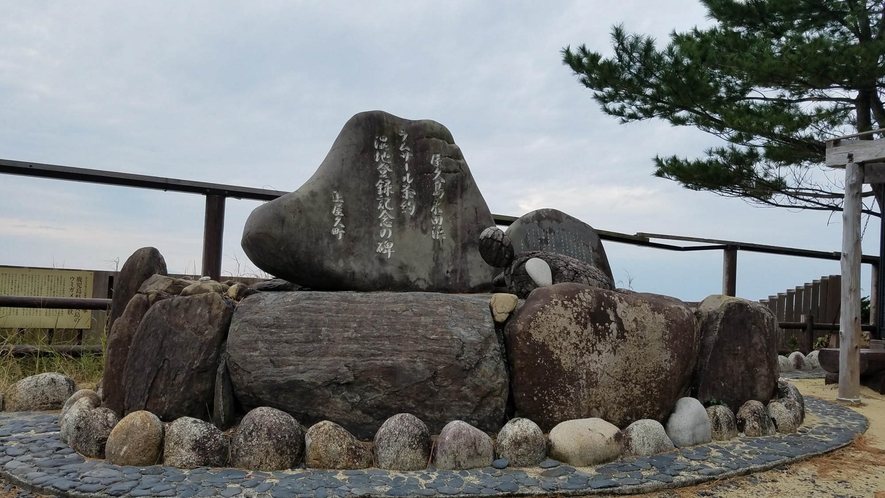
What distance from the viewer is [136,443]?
342cm

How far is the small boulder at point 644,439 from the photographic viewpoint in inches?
149

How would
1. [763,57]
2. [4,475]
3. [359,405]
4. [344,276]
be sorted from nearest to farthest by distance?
[4,475], [359,405], [344,276], [763,57]

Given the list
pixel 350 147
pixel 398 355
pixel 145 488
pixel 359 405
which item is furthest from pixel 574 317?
pixel 145 488

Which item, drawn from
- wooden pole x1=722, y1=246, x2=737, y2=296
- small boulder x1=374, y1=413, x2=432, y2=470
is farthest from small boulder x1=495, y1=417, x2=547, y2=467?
wooden pole x1=722, y1=246, x2=737, y2=296

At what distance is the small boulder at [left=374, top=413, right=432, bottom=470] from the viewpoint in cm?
340

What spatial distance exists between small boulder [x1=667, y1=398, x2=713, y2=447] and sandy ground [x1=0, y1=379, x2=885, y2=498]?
0.47 m

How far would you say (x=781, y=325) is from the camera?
30.9ft

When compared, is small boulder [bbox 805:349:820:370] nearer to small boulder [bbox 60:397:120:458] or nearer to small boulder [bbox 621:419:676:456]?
small boulder [bbox 621:419:676:456]

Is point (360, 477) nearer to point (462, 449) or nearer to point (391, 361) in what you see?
point (462, 449)

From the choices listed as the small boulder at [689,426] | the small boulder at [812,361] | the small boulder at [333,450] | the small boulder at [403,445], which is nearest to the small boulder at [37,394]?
the small boulder at [333,450]

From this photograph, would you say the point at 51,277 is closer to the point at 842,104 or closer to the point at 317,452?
the point at 317,452

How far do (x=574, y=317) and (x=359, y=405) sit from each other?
1390 millimetres

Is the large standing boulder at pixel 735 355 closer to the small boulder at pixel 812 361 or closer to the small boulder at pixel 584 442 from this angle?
the small boulder at pixel 584 442

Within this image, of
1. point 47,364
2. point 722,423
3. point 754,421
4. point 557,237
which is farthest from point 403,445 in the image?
point 47,364
